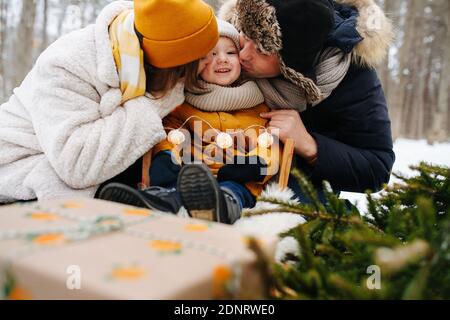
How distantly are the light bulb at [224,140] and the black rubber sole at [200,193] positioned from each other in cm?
63

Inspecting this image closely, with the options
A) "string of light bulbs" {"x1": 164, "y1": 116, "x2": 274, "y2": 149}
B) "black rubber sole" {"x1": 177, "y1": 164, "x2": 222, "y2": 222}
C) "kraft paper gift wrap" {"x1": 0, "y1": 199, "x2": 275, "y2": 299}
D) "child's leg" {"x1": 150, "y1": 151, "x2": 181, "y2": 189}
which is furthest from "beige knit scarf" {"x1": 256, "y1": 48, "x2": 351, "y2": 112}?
"kraft paper gift wrap" {"x1": 0, "y1": 199, "x2": 275, "y2": 299}

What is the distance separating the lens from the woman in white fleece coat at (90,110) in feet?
5.09

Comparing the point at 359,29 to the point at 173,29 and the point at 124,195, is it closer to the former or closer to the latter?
the point at 173,29

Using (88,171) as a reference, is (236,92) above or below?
above

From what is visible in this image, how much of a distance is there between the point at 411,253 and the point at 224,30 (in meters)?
1.55

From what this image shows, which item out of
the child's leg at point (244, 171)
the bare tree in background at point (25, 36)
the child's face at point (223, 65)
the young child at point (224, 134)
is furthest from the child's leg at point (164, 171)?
the bare tree in background at point (25, 36)

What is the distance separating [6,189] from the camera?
165 cm

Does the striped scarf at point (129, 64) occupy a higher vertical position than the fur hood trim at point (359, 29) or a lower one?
lower

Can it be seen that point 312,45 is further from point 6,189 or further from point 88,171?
point 6,189

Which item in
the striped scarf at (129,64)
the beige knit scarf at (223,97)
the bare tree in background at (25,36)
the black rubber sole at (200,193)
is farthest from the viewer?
the bare tree in background at (25,36)

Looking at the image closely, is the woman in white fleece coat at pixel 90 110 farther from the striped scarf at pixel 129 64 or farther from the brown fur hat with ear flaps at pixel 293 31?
the brown fur hat with ear flaps at pixel 293 31

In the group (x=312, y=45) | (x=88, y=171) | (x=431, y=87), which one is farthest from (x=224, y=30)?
(x=431, y=87)

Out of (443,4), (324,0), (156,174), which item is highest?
(324,0)

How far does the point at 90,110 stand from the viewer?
1.61 m
